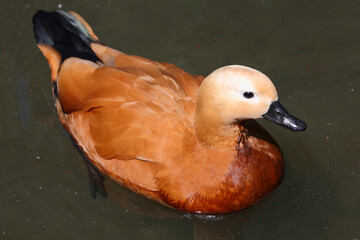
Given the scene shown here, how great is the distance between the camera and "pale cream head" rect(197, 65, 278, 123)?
352 centimetres

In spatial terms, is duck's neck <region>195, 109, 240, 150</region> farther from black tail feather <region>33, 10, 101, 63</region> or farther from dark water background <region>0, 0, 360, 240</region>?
black tail feather <region>33, 10, 101, 63</region>

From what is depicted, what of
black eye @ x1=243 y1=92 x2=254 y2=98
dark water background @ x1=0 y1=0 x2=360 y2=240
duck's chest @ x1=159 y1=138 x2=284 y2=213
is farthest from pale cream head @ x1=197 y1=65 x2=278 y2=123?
dark water background @ x1=0 y1=0 x2=360 y2=240

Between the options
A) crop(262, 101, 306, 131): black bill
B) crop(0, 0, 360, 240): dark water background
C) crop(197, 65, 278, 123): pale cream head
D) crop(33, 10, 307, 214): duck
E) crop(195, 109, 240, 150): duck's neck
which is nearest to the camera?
crop(197, 65, 278, 123): pale cream head

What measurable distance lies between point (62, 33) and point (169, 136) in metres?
1.52

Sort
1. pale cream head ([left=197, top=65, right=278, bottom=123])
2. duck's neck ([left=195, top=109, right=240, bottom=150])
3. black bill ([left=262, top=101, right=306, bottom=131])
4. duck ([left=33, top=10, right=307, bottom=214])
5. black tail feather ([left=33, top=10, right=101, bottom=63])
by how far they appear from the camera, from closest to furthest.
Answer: pale cream head ([left=197, top=65, right=278, bottom=123]), black bill ([left=262, top=101, right=306, bottom=131]), duck's neck ([left=195, top=109, right=240, bottom=150]), duck ([left=33, top=10, right=307, bottom=214]), black tail feather ([left=33, top=10, right=101, bottom=63])

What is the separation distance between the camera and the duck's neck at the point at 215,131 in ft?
12.6

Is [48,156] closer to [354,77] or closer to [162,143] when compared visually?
[162,143]

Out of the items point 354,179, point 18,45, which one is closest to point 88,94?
point 18,45

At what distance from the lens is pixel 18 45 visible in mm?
5672

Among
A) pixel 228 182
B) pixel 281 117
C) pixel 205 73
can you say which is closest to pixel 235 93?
pixel 281 117

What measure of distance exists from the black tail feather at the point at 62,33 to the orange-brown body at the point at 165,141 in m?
0.29

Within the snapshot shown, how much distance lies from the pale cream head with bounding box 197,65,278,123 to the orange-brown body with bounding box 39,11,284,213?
6.5 inches

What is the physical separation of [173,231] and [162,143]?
0.81 meters

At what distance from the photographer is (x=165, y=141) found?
401 centimetres
